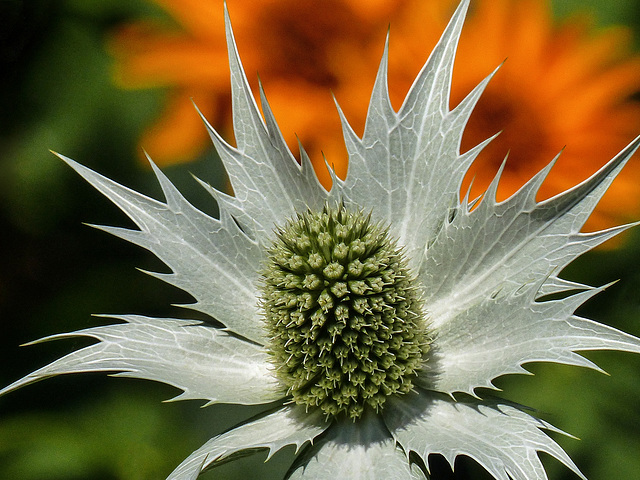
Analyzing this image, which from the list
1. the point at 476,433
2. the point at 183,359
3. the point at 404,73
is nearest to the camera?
the point at 476,433

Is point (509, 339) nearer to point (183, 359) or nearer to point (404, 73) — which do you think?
point (183, 359)

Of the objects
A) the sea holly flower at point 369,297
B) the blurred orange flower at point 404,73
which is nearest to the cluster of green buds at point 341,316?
the sea holly flower at point 369,297

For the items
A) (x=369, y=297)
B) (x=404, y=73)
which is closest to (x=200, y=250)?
(x=369, y=297)

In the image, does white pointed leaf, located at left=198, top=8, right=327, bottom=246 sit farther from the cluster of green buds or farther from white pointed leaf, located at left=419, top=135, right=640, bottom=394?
white pointed leaf, located at left=419, top=135, right=640, bottom=394

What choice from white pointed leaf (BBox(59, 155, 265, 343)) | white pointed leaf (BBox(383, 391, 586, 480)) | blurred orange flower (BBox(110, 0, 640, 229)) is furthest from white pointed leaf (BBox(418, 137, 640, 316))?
blurred orange flower (BBox(110, 0, 640, 229))

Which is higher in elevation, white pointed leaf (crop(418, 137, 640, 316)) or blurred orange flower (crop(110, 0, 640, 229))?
blurred orange flower (crop(110, 0, 640, 229))

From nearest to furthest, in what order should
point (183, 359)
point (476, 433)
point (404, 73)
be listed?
point (476, 433), point (183, 359), point (404, 73)

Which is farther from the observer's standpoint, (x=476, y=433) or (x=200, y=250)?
(x=200, y=250)
